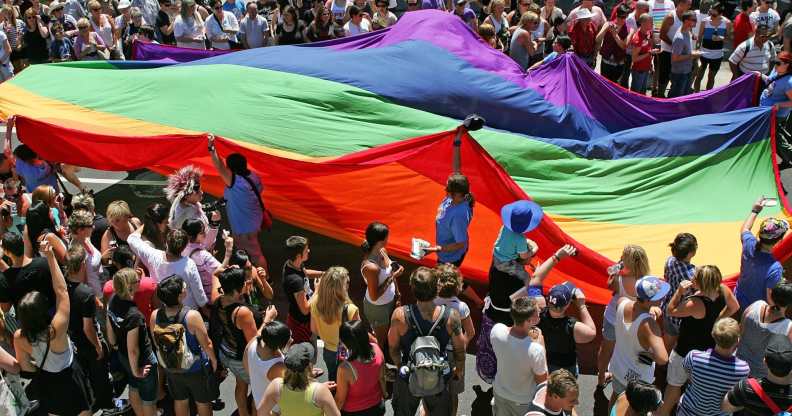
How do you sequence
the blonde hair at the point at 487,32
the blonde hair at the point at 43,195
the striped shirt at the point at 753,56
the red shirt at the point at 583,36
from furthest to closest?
1. the red shirt at the point at 583,36
2. the striped shirt at the point at 753,56
3. the blonde hair at the point at 487,32
4. the blonde hair at the point at 43,195

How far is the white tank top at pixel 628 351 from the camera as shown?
498 cm

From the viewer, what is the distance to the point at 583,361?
6.33 meters

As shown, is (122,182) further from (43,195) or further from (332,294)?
(332,294)

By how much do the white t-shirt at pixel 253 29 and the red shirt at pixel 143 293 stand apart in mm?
7909

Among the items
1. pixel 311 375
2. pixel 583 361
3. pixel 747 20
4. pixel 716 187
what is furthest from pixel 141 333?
pixel 747 20

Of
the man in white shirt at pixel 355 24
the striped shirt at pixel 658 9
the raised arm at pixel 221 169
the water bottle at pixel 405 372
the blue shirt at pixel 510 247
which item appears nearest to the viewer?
the water bottle at pixel 405 372

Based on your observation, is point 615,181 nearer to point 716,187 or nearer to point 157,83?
point 716,187

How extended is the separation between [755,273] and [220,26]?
9.26 meters

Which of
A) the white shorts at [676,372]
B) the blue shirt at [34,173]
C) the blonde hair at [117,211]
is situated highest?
the blonde hair at [117,211]

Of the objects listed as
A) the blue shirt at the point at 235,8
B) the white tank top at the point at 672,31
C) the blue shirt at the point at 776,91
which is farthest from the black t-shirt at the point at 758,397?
the blue shirt at the point at 235,8

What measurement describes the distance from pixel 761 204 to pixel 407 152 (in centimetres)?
272

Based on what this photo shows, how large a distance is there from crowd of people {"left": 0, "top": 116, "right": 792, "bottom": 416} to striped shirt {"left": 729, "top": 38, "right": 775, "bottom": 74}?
5.52 m

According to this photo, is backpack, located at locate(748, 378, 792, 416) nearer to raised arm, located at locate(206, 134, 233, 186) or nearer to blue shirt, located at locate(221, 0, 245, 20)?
raised arm, located at locate(206, 134, 233, 186)

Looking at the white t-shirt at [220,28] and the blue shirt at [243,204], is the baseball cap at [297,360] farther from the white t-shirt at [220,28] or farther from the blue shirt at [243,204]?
the white t-shirt at [220,28]
